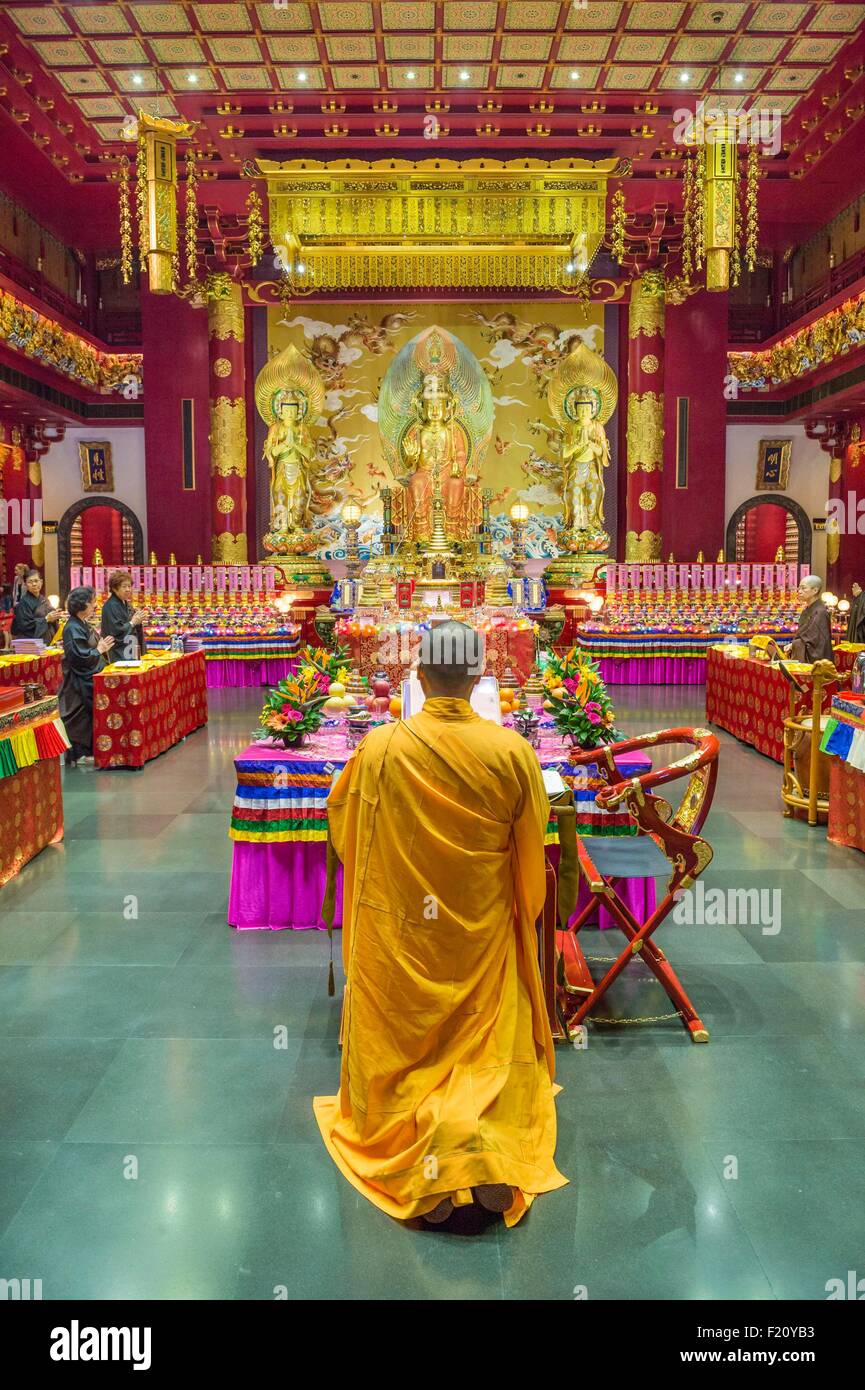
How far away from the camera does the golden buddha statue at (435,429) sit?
12.5 m

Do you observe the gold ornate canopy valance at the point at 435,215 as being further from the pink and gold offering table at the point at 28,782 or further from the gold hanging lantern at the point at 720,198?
the pink and gold offering table at the point at 28,782

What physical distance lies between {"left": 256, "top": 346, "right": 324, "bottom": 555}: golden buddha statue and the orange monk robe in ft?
36.0

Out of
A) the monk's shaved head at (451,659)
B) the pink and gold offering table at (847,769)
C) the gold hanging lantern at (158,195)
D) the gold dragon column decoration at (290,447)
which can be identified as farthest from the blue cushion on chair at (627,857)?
the gold dragon column decoration at (290,447)

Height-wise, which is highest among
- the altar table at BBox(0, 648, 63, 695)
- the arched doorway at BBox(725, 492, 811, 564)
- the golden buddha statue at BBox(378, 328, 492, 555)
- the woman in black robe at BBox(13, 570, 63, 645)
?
the golden buddha statue at BBox(378, 328, 492, 555)

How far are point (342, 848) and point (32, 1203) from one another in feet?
3.27

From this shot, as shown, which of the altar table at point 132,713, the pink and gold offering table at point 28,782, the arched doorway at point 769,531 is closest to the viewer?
the pink and gold offering table at point 28,782

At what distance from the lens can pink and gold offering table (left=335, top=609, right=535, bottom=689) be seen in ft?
20.7

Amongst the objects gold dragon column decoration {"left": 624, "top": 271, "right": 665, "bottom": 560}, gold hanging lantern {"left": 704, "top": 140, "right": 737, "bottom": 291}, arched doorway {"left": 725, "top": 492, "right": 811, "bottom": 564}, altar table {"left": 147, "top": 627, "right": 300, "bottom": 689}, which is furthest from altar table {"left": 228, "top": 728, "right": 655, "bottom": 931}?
arched doorway {"left": 725, "top": 492, "right": 811, "bottom": 564}

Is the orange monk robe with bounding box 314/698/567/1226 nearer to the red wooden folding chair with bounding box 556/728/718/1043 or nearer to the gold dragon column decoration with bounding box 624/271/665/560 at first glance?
the red wooden folding chair with bounding box 556/728/718/1043

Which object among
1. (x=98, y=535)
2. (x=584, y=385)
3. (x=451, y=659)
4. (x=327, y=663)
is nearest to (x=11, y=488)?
(x=98, y=535)

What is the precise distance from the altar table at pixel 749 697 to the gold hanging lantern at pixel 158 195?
4789mm

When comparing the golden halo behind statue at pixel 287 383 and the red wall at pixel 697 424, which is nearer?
the golden halo behind statue at pixel 287 383

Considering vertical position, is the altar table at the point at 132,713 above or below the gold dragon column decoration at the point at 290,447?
below
